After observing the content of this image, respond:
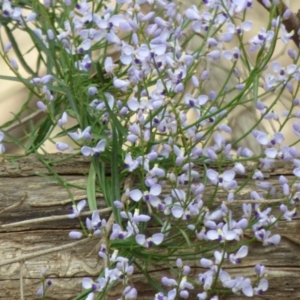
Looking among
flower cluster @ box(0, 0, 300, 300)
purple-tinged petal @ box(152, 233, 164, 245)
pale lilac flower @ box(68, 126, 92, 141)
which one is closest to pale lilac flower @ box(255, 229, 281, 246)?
flower cluster @ box(0, 0, 300, 300)

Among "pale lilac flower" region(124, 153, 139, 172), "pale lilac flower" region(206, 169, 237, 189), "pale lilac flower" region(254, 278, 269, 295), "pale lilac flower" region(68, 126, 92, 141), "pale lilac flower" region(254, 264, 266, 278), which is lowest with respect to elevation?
"pale lilac flower" region(254, 278, 269, 295)

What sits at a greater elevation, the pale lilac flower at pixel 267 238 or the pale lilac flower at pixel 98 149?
the pale lilac flower at pixel 98 149

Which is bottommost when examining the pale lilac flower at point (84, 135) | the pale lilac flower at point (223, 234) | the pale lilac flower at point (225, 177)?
the pale lilac flower at point (223, 234)

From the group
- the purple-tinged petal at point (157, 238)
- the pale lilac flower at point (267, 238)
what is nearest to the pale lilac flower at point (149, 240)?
the purple-tinged petal at point (157, 238)

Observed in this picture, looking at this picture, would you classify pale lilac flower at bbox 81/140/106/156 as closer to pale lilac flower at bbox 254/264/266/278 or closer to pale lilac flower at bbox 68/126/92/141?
pale lilac flower at bbox 68/126/92/141

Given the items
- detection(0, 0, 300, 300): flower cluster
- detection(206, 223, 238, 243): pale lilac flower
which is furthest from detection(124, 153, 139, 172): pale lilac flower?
detection(206, 223, 238, 243): pale lilac flower

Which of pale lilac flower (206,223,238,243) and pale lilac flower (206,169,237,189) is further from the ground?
pale lilac flower (206,169,237,189)

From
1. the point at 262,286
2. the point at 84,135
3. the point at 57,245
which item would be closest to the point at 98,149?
the point at 84,135

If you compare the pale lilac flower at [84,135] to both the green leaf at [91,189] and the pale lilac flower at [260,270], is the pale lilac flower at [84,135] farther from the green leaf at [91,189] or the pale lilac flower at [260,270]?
the pale lilac flower at [260,270]

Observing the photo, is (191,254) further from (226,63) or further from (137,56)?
(226,63)
